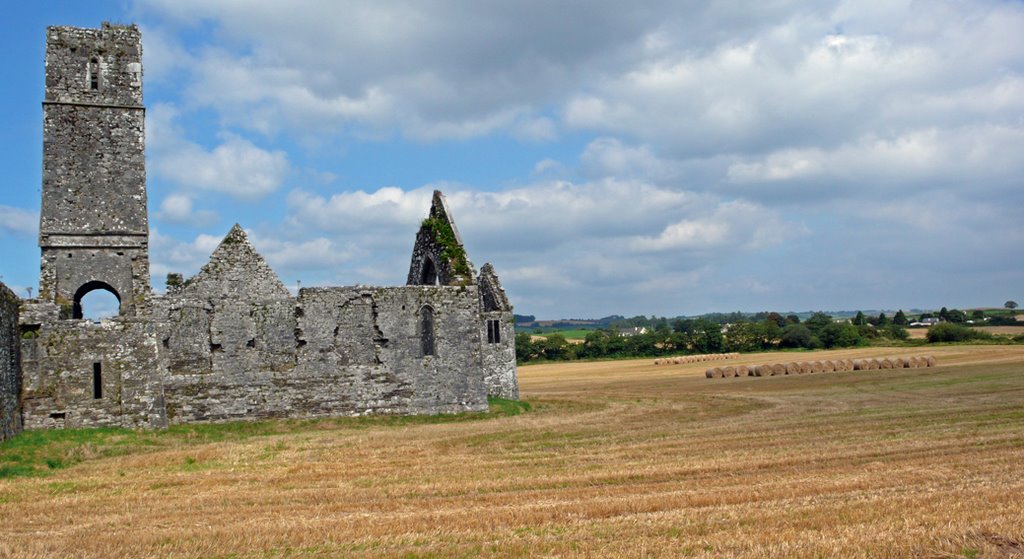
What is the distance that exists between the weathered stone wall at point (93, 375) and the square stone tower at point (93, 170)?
1.48 m

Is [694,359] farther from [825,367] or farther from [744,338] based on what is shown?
[825,367]

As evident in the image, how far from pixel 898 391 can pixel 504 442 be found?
20.0m

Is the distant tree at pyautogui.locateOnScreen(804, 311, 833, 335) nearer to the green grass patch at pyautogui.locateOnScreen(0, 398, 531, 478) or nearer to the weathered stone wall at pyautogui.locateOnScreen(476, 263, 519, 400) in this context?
the weathered stone wall at pyautogui.locateOnScreen(476, 263, 519, 400)

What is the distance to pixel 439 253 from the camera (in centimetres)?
2922

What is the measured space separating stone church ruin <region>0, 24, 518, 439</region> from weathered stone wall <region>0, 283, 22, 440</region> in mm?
100

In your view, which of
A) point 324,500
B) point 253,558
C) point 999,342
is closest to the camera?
point 253,558

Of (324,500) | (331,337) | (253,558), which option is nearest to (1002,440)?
(324,500)

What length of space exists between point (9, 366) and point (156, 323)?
13.4 ft

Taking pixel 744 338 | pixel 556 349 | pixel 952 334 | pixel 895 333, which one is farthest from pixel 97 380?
pixel 895 333

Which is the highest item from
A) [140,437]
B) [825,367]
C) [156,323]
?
[156,323]

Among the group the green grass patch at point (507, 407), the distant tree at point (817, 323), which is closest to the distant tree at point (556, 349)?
the distant tree at point (817, 323)

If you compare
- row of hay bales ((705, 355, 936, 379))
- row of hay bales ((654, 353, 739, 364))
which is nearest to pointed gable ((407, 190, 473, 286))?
row of hay bales ((705, 355, 936, 379))

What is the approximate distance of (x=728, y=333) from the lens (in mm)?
87188

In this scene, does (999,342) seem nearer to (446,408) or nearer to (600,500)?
(446,408)
